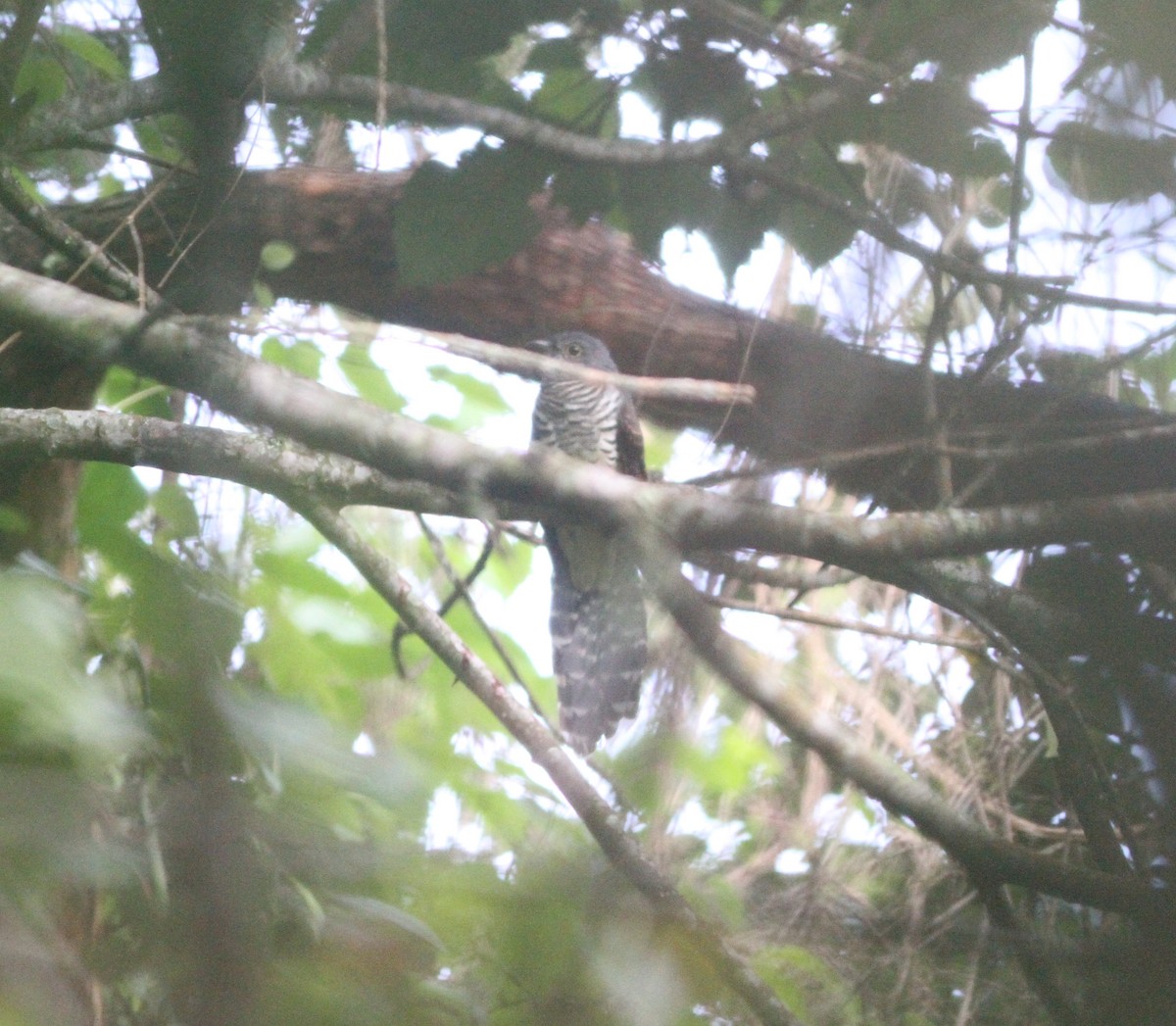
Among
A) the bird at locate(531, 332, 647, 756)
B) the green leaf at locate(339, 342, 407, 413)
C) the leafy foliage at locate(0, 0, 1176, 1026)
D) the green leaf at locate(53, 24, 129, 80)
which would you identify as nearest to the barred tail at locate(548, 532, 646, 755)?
the bird at locate(531, 332, 647, 756)

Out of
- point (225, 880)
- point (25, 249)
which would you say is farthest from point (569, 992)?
point (25, 249)

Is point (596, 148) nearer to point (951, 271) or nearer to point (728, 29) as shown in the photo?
point (728, 29)

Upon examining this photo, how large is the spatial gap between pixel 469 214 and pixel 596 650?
1.86 m

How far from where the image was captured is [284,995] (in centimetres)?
48

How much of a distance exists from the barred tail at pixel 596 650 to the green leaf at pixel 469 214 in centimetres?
127

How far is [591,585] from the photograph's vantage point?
339 centimetres

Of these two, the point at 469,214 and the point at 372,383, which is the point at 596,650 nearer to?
the point at 372,383

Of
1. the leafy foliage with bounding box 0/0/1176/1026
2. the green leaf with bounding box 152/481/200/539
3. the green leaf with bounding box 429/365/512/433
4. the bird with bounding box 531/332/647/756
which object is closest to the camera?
the leafy foliage with bounding box 0/0/1176/1026

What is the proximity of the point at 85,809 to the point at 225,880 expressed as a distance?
0.08 metres

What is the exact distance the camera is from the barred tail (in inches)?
118

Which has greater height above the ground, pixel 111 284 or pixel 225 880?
pixel 111 284

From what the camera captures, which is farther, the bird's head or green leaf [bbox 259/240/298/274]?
the bird's head

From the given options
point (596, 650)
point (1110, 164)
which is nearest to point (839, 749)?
point (1110, 164)

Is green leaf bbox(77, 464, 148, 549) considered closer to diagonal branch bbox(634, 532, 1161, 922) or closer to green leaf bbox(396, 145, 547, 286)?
green leaf bbox(396, 145, 547, 286)
